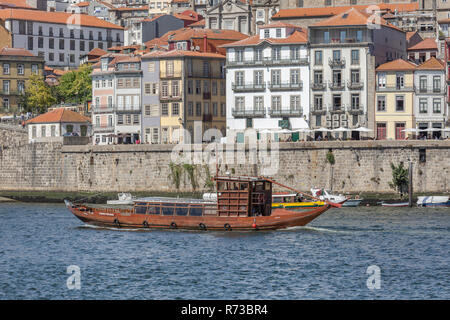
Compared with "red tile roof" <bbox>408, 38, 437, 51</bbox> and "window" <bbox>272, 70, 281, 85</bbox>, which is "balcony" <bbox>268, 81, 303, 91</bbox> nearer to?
"window" <bbox>272, 70, 281, 85</bbox>

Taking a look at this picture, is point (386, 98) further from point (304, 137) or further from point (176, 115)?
point (176, 115)

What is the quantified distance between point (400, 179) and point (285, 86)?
19691mm

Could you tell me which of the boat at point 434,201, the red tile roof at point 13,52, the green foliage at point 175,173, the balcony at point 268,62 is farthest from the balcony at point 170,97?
the boat at point 434,201

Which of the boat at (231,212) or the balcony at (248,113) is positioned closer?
the boat at (231,212)

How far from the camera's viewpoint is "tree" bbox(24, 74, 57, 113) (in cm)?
13075

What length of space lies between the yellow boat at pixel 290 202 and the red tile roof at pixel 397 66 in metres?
24.7

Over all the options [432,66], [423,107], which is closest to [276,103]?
[423,107]

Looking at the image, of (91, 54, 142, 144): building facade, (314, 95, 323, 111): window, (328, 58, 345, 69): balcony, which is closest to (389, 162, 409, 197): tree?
(314, 95, 323, 111): window

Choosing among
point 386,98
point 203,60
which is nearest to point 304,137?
point 386,98

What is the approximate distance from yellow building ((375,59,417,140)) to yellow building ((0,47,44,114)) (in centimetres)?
5073

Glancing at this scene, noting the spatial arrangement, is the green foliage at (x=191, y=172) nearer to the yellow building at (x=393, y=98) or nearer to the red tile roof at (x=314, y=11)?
the yellow building at (x=393, y=98)

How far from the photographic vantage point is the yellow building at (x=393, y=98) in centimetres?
10106

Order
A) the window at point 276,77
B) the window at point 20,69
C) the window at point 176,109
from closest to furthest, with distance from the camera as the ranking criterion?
the window at point 276,77 < the window at point 176,109 < the window at point 20,69
